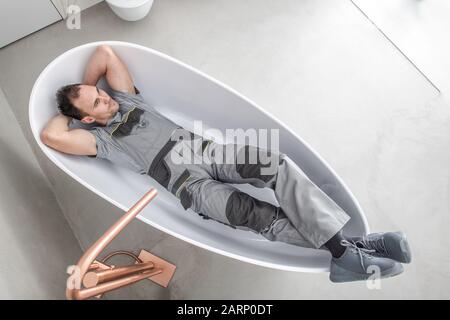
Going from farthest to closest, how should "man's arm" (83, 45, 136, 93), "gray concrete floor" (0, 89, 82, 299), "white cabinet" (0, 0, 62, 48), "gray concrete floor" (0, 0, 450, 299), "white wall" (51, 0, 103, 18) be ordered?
"white wall" (51, 0, 103, 18) < "white cabinet" (0, 0, 62, 48) < "gray concrete floor" (0, 0, 450, 299) < "man's arm" (83, 45, 136, 93) < "gray concrete floor" (0, 89, 82, 299)

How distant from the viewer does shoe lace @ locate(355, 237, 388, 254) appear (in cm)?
143

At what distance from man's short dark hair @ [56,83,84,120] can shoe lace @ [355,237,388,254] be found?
132 cm

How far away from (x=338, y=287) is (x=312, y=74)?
118cm

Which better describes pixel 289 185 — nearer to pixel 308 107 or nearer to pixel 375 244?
pixel 375 244

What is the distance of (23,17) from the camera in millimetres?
2111

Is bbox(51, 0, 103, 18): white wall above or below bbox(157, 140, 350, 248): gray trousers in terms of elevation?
above

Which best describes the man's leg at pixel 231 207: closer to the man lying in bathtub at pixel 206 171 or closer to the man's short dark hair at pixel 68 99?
the man lying in bathtub at pixel 206 171

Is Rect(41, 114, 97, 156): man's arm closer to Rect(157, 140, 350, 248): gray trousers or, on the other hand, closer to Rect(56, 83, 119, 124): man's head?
Rect(56, 83, 119, 124): man's head

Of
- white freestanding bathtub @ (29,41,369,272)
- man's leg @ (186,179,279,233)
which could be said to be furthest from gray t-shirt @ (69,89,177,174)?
man's leg @ (186,179,279,233)

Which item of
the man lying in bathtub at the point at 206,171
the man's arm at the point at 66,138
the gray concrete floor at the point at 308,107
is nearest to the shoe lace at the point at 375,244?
the man lying in bathtub at the point at 206,171
